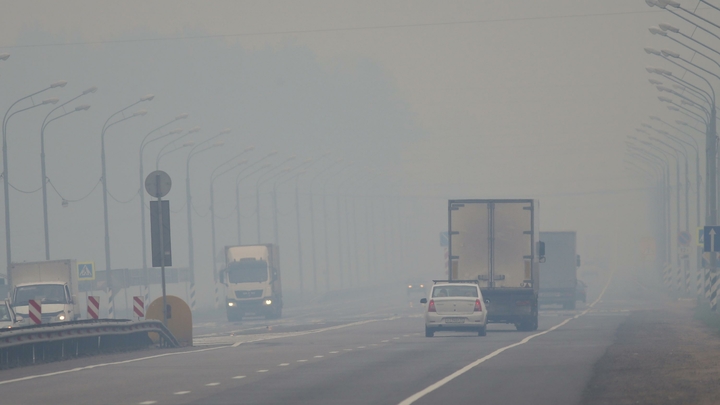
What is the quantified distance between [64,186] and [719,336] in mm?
108916

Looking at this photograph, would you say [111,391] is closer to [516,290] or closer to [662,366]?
[662,366]

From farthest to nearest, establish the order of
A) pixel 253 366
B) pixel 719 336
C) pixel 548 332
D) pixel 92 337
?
pixel 548 332 → pixel 719 336 → pixel 92 337 → pixel 253 366

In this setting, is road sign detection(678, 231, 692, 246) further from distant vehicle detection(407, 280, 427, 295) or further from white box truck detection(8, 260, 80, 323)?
white box truck detection(8, 260, 80, 323)

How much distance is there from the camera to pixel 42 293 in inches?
1731

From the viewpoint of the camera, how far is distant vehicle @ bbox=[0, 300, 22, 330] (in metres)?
36.5

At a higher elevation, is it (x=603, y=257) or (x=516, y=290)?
(x=516, y=290)

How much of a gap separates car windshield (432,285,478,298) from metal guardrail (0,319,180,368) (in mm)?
7036

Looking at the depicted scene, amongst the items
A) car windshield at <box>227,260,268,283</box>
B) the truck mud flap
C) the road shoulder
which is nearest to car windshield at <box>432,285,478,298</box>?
the truck mud flap

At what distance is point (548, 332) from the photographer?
35406 millimetres

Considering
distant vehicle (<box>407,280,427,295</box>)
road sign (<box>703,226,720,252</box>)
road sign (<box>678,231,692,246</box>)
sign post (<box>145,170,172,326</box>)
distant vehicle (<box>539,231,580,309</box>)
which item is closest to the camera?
sign post (<box>145,170,172,326</box>)

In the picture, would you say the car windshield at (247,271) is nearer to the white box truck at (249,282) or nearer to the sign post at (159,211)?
the white box truck at (249,282)

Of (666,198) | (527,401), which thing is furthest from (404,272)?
(527,401)

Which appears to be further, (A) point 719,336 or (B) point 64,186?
(B) point 64,186

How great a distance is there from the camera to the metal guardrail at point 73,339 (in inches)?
913
